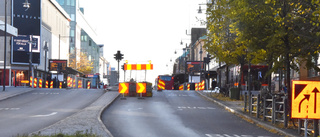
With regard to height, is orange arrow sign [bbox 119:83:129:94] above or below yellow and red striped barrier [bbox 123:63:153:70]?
below

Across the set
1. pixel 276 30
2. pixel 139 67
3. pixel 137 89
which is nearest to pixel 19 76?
pixel 137 89

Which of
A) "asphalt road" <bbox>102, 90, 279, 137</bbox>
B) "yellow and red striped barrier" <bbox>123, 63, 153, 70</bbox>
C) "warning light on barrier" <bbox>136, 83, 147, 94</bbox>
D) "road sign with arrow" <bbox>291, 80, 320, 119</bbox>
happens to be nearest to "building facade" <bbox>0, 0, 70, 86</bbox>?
"warning light on barrier" <bbox>136, 83, 147, 94</bbox>

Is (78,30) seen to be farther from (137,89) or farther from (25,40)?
(137,89)

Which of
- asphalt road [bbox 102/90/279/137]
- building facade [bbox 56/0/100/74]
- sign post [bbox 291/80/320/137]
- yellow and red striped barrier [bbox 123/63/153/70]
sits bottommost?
asphalt road [bbox 102/90/279/137]

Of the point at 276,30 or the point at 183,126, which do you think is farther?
the point at 183,126

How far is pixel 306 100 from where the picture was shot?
1013 cm

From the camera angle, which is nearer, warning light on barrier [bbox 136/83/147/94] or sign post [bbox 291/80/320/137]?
sign post [bbox 291/80/320/137]

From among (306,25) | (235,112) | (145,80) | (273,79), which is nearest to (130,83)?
(145,80)

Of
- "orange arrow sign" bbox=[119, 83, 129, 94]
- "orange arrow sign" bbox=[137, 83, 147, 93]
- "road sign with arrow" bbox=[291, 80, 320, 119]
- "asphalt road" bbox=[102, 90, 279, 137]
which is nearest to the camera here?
"road sign with arrow" bbox=[291, 80, 320, 119]

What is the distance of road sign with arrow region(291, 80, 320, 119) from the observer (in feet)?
32.3

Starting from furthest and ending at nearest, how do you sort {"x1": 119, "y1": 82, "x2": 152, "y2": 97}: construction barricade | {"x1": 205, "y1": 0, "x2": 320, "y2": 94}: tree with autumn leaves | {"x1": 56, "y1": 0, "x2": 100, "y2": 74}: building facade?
{"x1": 56, "y1": 0, "x2": 100, "y2": 74}: building facade
{"x1": 119, "y1": 82, "x2": 152, "y2": 97}: construction barricade
{"x1": 205, "y1": 0, "x2": 320, "y2": 94}: tree with autumn leaves

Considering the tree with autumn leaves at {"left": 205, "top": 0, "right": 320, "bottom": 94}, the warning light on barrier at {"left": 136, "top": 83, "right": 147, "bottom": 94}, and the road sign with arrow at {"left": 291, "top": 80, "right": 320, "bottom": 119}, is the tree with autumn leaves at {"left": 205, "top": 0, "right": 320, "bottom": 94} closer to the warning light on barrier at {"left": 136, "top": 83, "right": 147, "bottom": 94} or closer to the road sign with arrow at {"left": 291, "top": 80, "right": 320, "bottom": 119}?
the road sign with arrow at {"left": 291, "top": 80, "right": 320, "bottom": 119}

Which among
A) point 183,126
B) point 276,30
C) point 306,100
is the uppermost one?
point 276,30

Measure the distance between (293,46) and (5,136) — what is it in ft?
34.6
